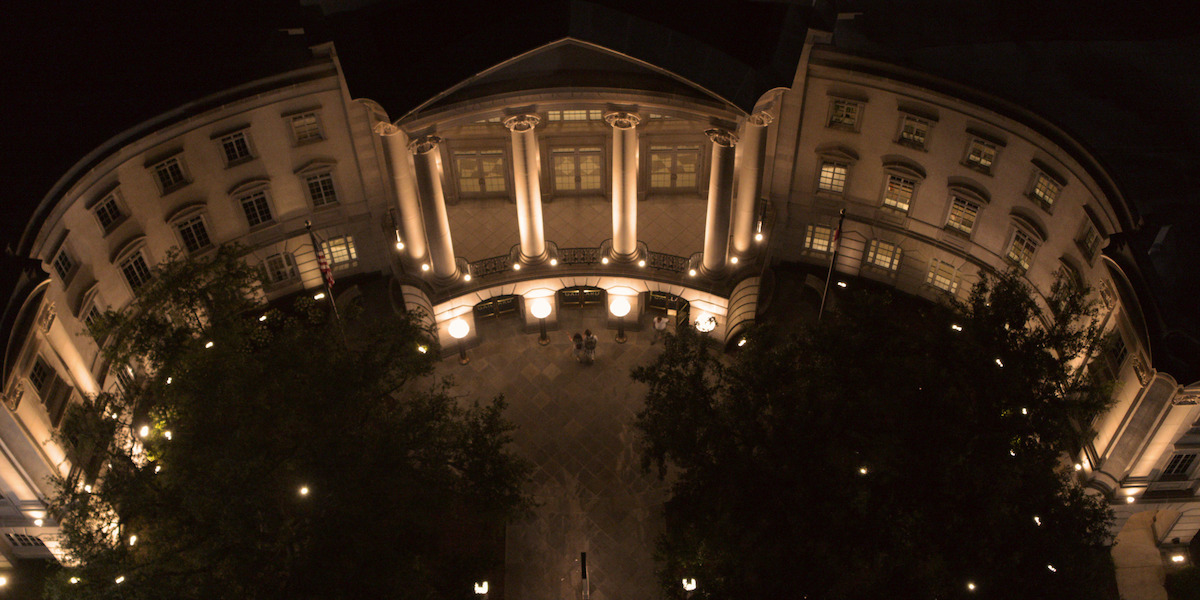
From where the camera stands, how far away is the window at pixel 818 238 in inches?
2263

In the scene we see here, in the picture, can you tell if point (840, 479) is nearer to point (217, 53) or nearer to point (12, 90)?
point (217, 53)

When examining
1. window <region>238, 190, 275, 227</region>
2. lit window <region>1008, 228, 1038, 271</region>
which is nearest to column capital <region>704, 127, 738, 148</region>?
lit window <region>1008, 228, 1038, 271</region>

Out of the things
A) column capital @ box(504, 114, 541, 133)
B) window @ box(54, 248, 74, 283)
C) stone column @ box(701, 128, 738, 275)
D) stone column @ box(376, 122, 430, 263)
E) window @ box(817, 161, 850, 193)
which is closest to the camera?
window @ box(54, 248, 74, 283)

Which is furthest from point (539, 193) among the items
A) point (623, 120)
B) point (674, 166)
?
point (674, 166)

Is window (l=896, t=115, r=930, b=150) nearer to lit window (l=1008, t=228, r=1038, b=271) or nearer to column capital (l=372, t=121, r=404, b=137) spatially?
lit window (l=1008, t=228, r=1038, b=271)

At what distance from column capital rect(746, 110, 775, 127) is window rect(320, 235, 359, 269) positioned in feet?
86.2

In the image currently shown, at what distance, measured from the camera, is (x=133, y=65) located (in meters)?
48.9

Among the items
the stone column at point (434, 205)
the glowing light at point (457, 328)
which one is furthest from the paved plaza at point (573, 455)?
the stone column at point (434, 205)

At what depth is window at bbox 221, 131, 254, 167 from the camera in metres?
49.7

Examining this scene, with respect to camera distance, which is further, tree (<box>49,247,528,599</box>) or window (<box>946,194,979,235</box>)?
window (<box>946,194,979,235</box>)

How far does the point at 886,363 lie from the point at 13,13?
51030mm

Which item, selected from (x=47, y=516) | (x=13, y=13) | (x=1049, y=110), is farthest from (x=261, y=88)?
(x=1049, y=110)

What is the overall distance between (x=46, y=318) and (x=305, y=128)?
17.1 meters

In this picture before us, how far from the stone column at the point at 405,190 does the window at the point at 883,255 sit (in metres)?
27.4
